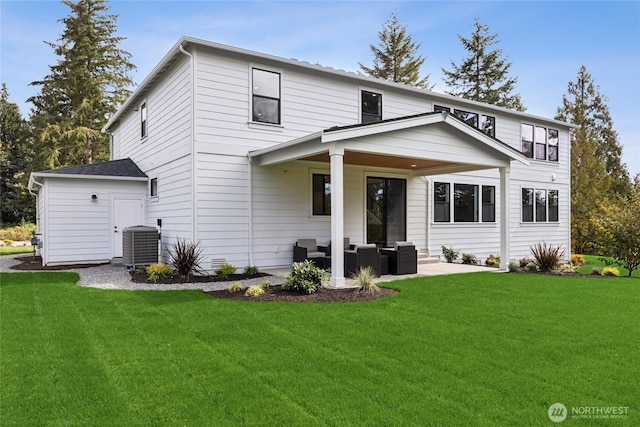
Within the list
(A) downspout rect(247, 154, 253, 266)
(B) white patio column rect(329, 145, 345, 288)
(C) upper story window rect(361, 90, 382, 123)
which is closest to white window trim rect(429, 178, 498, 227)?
(C) upper story window rect(361, 90, 382, 123)

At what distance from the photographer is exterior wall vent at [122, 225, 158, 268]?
10.9 metres

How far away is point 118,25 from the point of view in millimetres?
27891

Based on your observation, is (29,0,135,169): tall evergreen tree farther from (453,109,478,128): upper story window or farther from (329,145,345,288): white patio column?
(329,145,345,288): white patio column

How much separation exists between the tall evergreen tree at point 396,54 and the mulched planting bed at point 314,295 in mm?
23961

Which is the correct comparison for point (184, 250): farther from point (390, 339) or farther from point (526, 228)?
point (526, 228)

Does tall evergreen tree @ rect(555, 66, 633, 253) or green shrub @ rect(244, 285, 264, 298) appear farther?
tall evergreen tree @ rect(555, 66, 633, 253)

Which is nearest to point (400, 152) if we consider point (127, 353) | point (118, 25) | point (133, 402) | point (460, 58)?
point (127, 353)

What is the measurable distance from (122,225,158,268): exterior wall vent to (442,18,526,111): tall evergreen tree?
25150 mm

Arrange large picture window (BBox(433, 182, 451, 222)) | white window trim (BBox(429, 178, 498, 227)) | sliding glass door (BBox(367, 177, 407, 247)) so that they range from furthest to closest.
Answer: large picture window (BBox(433, 182, 451, 222)) → white window trim (BBox(429, 178, 498, 227)) → sliding glass door (BBox(367, 177, 407, 247))

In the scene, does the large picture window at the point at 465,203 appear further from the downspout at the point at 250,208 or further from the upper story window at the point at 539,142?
the downspout at the point at 250,208

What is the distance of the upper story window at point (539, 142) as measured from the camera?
17.0 m

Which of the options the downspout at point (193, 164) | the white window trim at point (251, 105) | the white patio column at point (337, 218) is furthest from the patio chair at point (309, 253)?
the white window trim at point (251, 105)

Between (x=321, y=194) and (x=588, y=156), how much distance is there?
21.4 m

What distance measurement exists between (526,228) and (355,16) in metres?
10.6
